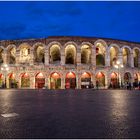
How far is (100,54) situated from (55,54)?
8664 mm

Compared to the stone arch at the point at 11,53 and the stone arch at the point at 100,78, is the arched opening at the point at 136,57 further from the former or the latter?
the stone arch at the point at 11,53

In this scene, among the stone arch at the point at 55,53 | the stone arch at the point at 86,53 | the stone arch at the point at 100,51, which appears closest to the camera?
the stone arch at the point at 55,53

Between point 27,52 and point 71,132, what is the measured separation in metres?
38.6

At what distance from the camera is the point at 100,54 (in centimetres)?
4469

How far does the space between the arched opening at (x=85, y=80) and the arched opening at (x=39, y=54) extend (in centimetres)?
861

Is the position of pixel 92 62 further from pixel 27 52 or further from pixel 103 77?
pixel 27 52

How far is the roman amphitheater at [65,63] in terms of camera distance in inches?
1596

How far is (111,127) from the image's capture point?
223 inches

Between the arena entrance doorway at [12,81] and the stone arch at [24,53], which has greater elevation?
the stone arch at [24,53]

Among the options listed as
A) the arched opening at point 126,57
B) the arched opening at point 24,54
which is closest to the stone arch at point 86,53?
the arched opening at point 126,57

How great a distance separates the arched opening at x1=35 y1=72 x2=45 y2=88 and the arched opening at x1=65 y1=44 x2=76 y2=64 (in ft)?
20.4

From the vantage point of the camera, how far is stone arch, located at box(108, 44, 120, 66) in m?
43.2

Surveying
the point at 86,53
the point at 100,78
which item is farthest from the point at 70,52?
the point at 100,78

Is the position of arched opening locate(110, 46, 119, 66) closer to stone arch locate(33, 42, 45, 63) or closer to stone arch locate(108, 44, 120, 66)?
stone arch locate(108, 44, 120, 66)
